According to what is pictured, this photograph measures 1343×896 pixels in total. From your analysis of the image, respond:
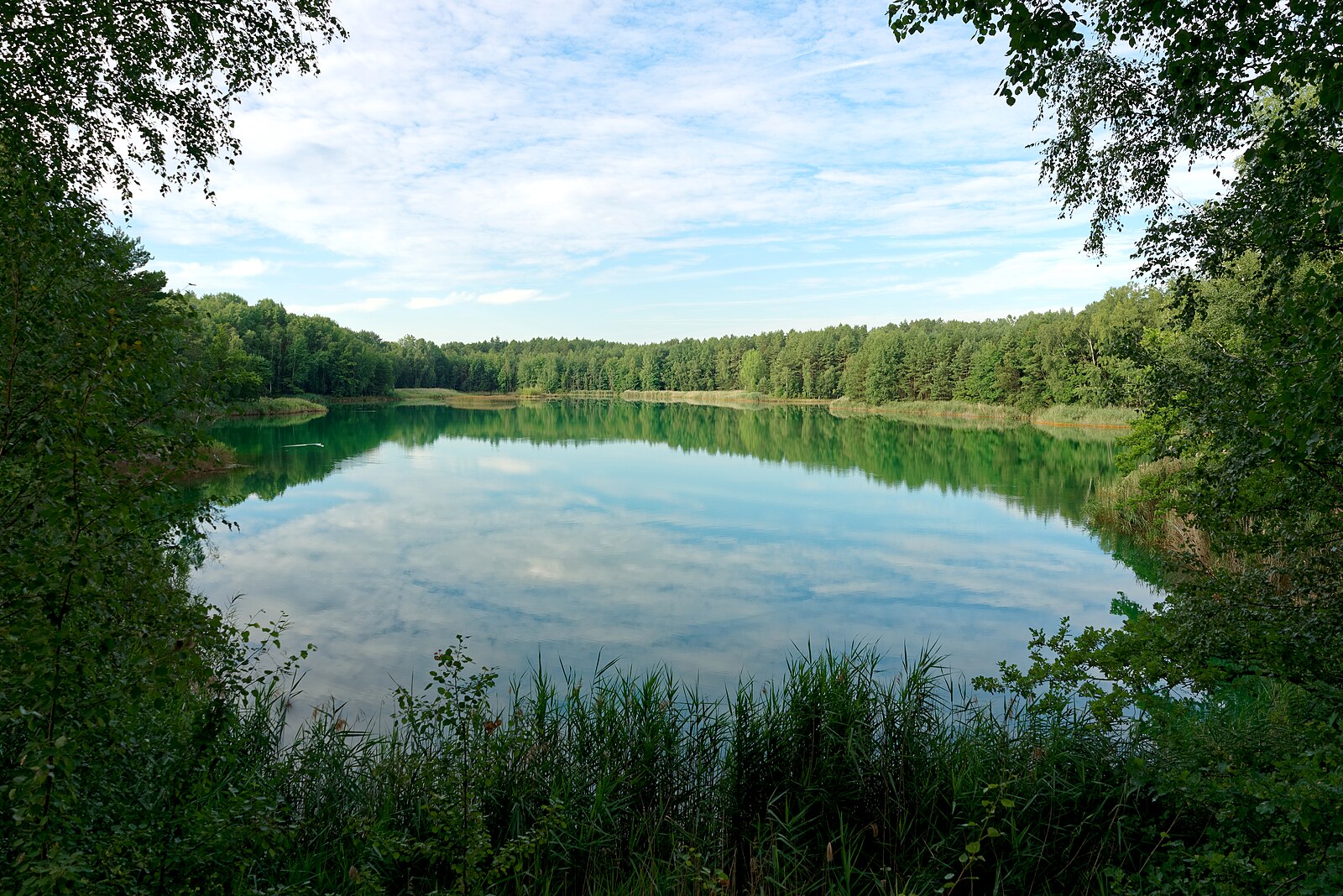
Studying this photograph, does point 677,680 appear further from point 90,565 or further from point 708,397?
point 708,397

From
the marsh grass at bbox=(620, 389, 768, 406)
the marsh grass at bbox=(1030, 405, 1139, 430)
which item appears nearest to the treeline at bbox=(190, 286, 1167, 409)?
the marsh grass at bbox=(1030, 405, 1139, 430)

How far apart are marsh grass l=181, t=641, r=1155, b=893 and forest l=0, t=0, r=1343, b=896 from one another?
37mm

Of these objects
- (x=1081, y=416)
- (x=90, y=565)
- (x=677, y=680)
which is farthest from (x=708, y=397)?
(x=90, y=565)

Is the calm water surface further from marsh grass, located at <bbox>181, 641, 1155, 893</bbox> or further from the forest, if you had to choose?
marsh grass, located at <bbox>181, 641, 1155, 893</bbox>

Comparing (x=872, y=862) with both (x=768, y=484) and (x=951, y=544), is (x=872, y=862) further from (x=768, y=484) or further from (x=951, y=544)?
(x=768, y=484)

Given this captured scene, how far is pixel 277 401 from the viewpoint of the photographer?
2594 inches

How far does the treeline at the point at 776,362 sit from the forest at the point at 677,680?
8.71 ft

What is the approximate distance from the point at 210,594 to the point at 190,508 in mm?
12124

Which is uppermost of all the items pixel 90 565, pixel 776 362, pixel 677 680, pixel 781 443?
pixel 776 362

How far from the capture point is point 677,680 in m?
9.88

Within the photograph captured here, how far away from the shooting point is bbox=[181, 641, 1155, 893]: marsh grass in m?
4.68

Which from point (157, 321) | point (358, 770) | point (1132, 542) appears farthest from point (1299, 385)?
point (1132, 542)

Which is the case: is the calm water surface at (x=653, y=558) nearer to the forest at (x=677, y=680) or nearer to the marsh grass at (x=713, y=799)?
the forest at (x=677, y=680)

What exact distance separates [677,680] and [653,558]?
7264 mm
